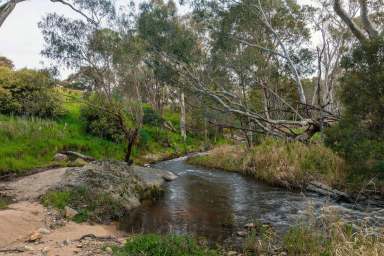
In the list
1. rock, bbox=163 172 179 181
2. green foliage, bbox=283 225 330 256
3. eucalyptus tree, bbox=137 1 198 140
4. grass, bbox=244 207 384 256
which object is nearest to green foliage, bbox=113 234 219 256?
grass, bbox=244 207 384 256

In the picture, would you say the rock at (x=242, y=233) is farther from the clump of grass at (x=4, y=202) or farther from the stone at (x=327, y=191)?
the clump of grass at (x=4, y=202)

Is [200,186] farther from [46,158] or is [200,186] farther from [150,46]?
[150,46]

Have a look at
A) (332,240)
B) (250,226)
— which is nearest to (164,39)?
(250,226)

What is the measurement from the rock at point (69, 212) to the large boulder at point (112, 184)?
343mm

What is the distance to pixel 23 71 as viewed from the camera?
24609 mm

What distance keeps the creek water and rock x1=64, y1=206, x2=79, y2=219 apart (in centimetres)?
134

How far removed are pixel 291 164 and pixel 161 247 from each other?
10.0 m

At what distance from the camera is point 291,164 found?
15156 mm

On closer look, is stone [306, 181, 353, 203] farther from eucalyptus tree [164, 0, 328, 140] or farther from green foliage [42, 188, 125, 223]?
green foliage [42, 188, 125, 223]

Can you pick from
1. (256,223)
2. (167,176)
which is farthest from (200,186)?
(256,223)

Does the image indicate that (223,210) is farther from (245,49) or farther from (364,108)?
(245,49)

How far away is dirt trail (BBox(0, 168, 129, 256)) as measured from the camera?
6.71 meters

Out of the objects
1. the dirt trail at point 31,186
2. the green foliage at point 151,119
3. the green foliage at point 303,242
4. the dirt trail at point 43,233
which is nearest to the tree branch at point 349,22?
the green foliage at point 303,242

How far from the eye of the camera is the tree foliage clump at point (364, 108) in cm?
742
